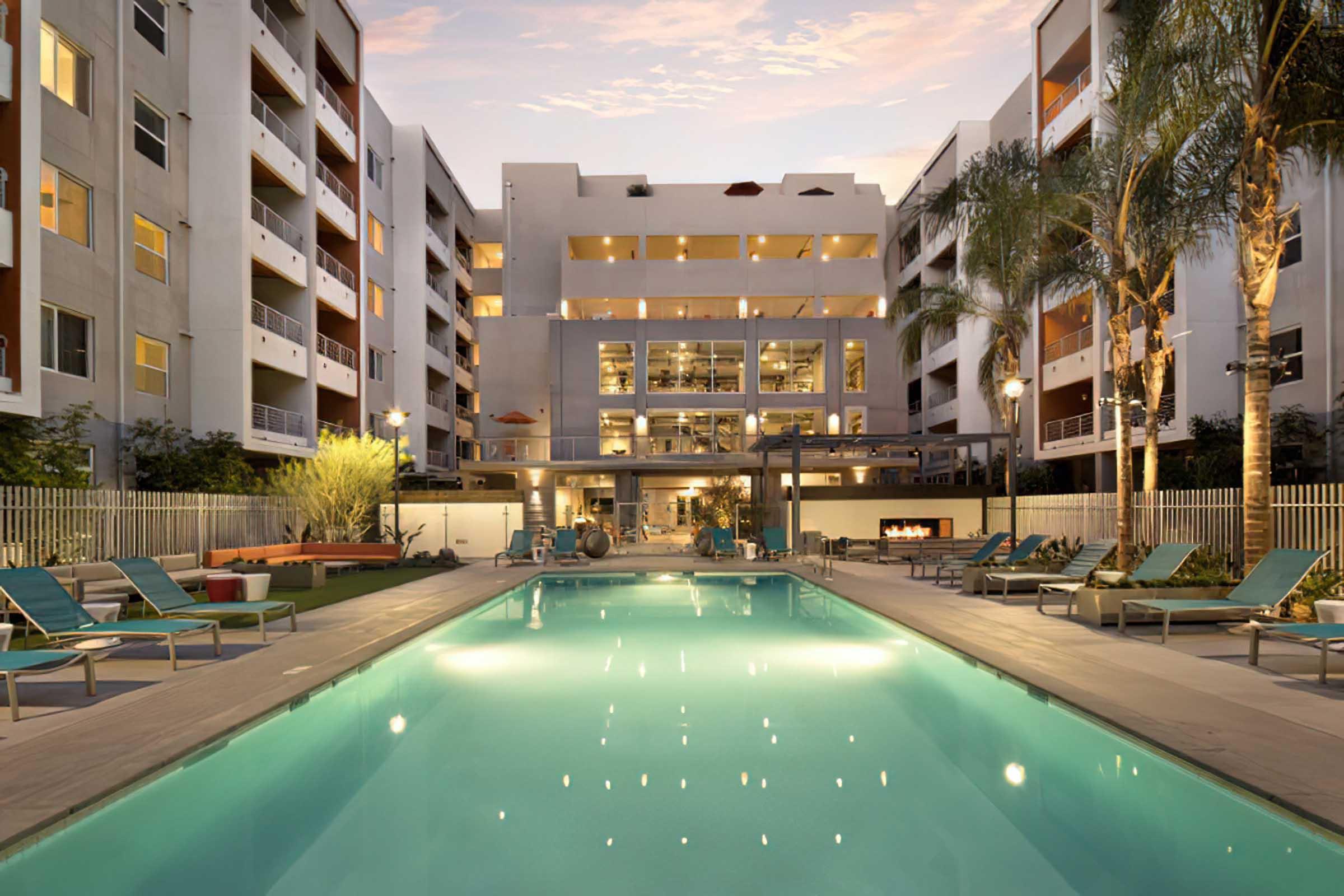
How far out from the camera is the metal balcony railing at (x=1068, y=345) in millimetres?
30547

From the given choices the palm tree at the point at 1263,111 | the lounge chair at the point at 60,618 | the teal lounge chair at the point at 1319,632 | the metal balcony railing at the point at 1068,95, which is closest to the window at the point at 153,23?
the lounge chair at the point at 60,618

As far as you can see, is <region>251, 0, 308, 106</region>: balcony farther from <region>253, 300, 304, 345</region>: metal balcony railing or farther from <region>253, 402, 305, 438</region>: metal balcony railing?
<region>253, 402, 305, 438</region>: metal balcony railing

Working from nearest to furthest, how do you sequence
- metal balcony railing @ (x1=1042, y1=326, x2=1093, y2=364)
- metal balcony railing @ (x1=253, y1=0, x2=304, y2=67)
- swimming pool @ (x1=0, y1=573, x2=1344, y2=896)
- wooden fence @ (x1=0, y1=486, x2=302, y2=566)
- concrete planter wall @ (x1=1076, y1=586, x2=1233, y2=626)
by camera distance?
swimming pool @ (x1=0, y1=573, x2=1344, y2=896), concrete planter wall @ (x1=1076, y1=586, x2=1233, y2=626), wooden fence @ (x1=0, y1=486, x2=302, y2=566), metal balcony railing @ (x1=253, y1=0, x2=304, y2=67), metal balcony railing @ (x1=1042, y1=326, x2=1093, y2=364)

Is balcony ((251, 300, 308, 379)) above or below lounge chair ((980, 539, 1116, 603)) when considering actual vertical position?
above

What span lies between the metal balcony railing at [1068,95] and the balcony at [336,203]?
24756 millimetres

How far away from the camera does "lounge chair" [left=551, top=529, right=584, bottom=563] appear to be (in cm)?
2420

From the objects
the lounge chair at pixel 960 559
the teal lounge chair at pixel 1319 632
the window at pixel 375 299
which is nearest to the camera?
the teal lounge chair at pixel 1319 632

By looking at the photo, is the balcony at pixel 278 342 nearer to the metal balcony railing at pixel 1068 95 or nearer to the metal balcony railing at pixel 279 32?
the metal balcony railing at pixel 279 32

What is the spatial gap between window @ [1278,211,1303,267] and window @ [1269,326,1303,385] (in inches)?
62.8

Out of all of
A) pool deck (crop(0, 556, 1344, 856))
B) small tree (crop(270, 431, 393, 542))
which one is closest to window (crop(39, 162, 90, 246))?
small tree (crop(270, 431, 393, 542))

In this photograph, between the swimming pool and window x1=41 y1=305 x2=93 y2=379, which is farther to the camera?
window x1=41 y1=305 x2=93 y2=379

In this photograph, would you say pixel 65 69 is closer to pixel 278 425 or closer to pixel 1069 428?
pixel 278 425

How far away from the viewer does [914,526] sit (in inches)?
1172

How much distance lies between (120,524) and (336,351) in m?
15.9
